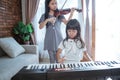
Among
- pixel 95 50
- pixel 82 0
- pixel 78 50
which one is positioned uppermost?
pixel 82 0

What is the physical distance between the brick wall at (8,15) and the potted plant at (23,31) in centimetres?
14

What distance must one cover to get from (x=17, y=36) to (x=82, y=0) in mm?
1853

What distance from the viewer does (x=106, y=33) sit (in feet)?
13.7


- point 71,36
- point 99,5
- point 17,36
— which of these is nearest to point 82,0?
point 99,5

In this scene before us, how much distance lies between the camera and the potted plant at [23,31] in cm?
403

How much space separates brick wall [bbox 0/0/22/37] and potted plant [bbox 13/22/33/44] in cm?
14

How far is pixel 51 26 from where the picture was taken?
416 cm

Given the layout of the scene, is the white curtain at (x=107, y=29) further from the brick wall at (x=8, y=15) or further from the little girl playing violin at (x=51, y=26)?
the brick wall at (x=8, y=15)

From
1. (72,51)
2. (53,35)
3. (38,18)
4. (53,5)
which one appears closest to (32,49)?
(53,35)

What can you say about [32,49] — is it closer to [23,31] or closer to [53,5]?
[23,31]

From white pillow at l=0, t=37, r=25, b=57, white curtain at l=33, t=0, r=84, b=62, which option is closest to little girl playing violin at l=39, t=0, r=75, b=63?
white curtain at l=33, t=0, r=84, b=62

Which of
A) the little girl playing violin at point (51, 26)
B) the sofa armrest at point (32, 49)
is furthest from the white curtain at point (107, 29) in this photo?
the sofa armrest at point (32, 49)

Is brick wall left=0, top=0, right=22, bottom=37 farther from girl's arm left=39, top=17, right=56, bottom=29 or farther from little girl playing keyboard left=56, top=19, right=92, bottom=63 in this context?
little girl playing keyboard left=56, top=19, right=92, bottom=63

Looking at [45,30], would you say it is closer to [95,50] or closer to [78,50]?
[95,50]
